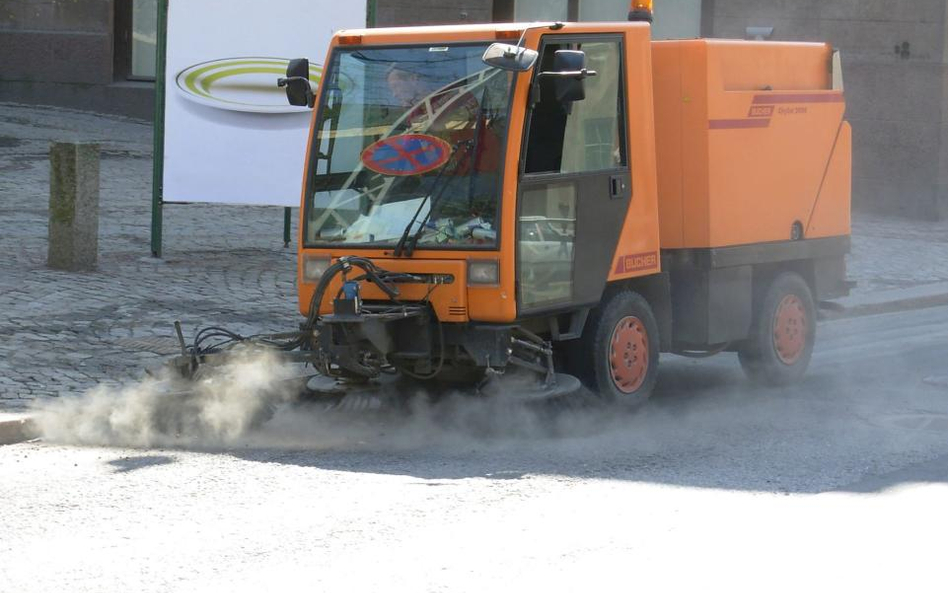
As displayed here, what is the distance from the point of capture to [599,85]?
8.93 meters

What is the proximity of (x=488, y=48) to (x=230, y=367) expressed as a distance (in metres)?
2.28

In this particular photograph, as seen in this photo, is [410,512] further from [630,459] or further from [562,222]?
[562,222]

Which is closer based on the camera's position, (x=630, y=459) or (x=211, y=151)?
(x=630, y=459)

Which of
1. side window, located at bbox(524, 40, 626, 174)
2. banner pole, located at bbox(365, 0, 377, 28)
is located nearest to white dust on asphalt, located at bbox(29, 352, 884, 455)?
side window, located at bbox(524, 40, 626, 174)

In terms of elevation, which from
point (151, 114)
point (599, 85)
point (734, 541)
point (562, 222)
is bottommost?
point (734, 541)

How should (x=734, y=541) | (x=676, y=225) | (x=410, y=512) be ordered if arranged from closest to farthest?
(x=734, y=541) < (x=410, y=512) < (x=676, y=225)

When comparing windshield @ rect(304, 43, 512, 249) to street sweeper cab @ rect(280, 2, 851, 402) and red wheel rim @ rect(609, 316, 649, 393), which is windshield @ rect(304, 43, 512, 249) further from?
red wheel rim @ rect(609, 316, 649, 393)

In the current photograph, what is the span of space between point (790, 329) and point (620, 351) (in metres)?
2.06

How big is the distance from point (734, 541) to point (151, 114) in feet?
66.2

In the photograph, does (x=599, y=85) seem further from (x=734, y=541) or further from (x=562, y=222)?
(x=734, y=541)

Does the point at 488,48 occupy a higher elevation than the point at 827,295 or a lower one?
higher

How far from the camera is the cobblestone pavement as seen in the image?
1009 cm

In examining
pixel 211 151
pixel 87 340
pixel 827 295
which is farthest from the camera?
pixel 211 151

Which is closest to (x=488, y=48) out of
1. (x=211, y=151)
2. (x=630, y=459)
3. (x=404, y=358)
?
(x=404, y=358)
